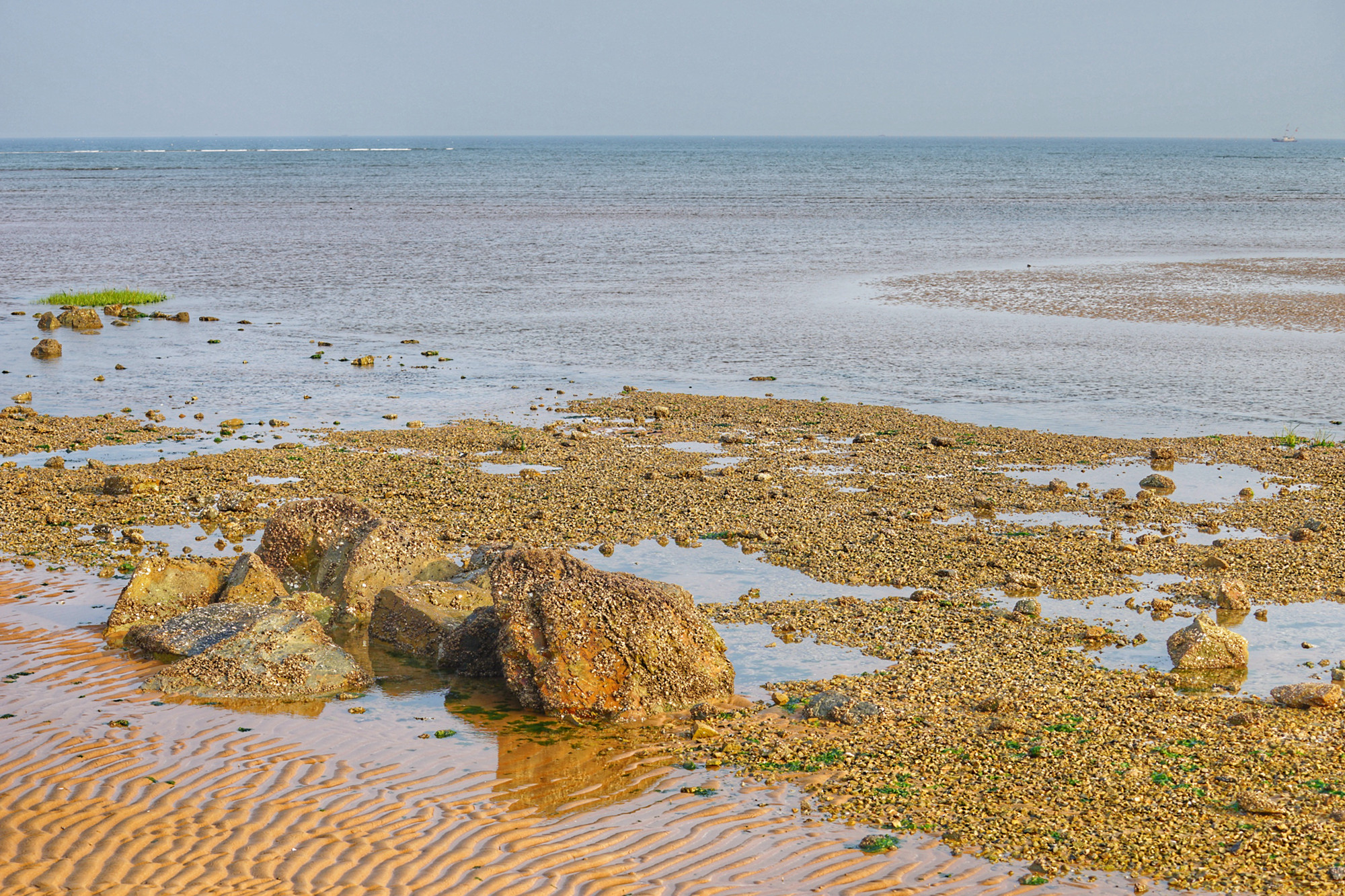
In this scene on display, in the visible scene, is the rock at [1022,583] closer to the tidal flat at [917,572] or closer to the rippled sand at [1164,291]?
the tidal flat at [917,572]

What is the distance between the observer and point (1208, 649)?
30.7 feet

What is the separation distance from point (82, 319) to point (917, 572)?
23.1 meters

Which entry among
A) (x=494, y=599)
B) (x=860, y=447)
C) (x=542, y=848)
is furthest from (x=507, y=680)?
(x=860, y=447)

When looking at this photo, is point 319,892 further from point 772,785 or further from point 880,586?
point 880,586

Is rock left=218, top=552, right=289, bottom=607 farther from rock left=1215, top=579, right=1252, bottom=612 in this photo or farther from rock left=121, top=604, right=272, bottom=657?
rock left=1215, top=579, right=1252, bottom=612

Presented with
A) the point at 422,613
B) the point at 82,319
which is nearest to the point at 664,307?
the point at 82,319

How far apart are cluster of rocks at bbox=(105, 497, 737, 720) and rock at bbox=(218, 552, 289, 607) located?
1cm

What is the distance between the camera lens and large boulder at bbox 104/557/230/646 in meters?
9.99

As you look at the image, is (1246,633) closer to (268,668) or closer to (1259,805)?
(1259,805)

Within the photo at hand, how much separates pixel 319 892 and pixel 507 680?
105 inches

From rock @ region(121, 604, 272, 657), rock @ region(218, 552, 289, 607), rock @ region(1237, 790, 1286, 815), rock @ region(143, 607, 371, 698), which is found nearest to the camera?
rock @ region(1237, 790, 1286, 815)

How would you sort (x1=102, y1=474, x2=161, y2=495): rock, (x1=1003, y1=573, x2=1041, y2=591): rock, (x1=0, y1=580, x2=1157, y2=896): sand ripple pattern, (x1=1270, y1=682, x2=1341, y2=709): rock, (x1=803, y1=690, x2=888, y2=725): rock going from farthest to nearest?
(x1=102, y1=474, x2=161, y2=495): rock, (x1=1003, y1=573, x2=1041, y2=591): rock, (x1=1270, y1=682, x2=1341, y2=709): rock, (x1=803, y1=690, x2=888, y2=725): rock, (x1=0, y1=580, x2=1157, y2=896): sand ripple pattern

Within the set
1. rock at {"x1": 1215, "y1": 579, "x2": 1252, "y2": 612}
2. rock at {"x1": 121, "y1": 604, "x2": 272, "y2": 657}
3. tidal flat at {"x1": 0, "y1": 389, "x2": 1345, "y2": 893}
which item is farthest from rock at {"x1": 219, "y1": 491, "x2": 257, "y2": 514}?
rock at {"x1": 1215, "y1": 579, "x2": 1252, "y2": 612}

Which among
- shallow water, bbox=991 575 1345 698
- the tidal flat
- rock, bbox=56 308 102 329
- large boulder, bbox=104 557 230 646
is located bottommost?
shallow water, bbox=991 575 1345 698
